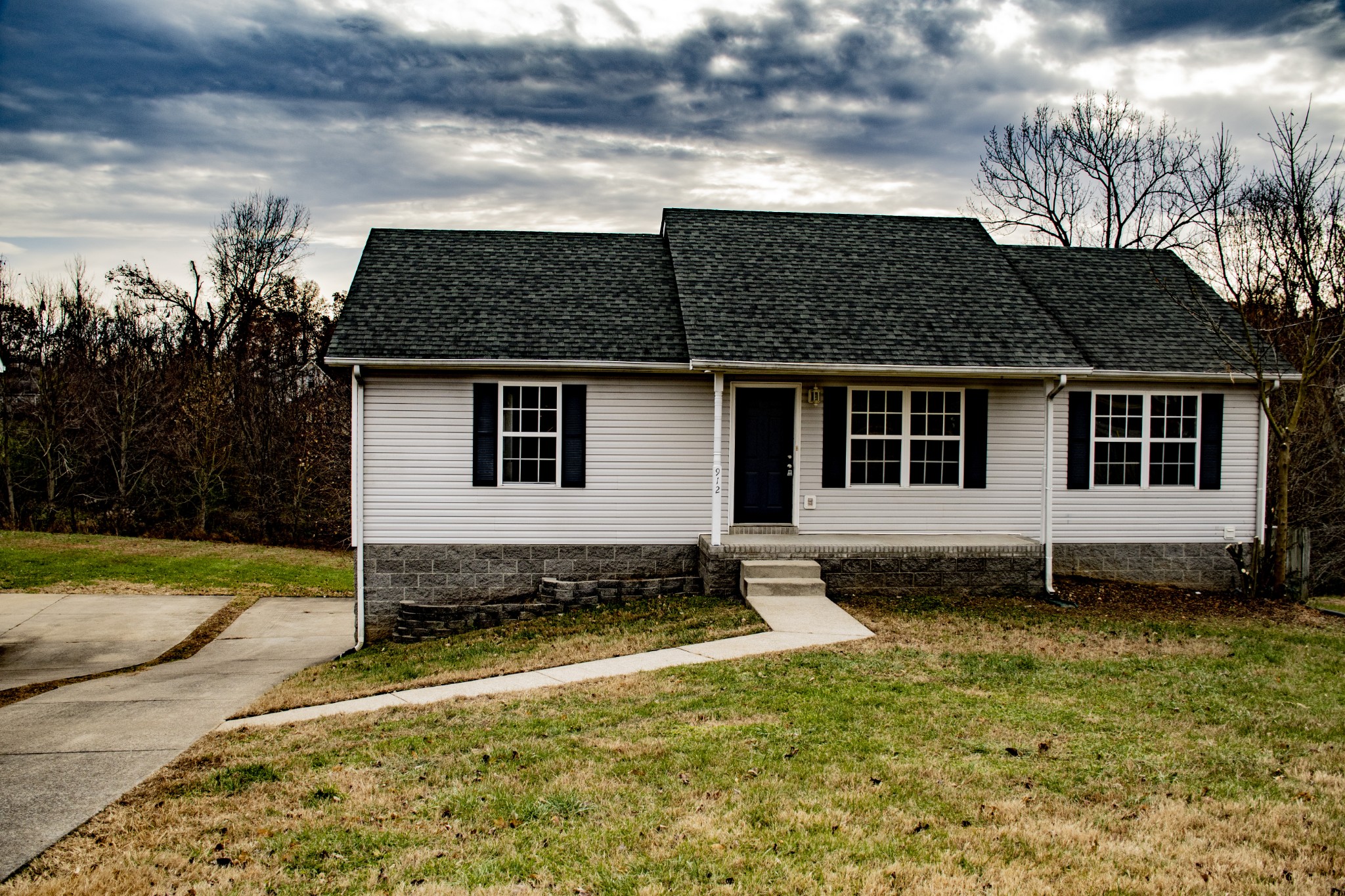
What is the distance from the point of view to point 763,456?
43.5 feet

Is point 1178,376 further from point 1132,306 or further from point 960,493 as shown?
Answer: point 960,493

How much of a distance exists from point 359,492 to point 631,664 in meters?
5.55

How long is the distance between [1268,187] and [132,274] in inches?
1350

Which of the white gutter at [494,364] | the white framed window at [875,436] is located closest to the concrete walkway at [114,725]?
the white gutter at [494,364]

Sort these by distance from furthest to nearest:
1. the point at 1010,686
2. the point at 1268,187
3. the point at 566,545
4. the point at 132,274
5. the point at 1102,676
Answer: the point at 132,274 → the point at 1268,187 → the point at 566,545 → the point at 1102,676 → the point at 1010,686

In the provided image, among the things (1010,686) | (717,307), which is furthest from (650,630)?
(717,307)

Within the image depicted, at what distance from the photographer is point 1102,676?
27.0ft

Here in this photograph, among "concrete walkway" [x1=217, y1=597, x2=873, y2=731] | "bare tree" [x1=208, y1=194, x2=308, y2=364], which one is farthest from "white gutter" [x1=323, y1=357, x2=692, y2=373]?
"bare tree" [x1=208, y1=194, x2=308, y2=364]

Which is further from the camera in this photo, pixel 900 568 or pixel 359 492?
pixel 359 492

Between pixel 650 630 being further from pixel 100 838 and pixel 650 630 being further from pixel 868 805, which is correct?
pixel 100 838

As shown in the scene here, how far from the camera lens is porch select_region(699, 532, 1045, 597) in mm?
12125

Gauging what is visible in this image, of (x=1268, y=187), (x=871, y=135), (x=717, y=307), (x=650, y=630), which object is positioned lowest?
(x=650, y=630)

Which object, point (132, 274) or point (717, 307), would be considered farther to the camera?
point (132, 274)

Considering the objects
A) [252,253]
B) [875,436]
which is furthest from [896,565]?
[252,253]
